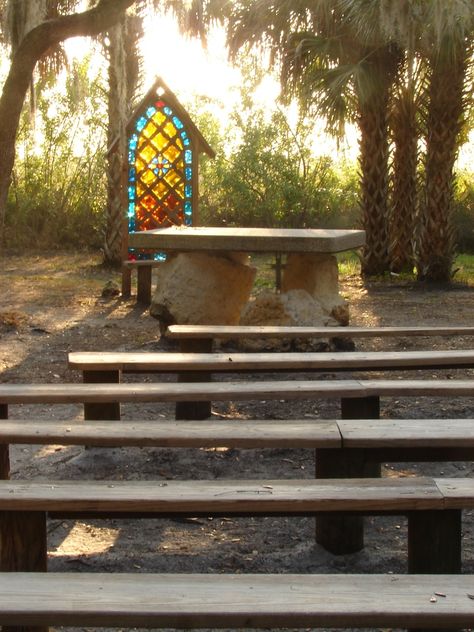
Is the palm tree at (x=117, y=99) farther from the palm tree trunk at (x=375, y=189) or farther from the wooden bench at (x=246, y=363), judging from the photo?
the wooden bench at (x=246, y=363)

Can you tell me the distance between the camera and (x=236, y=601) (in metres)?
2.00

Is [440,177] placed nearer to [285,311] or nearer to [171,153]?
[171,153]

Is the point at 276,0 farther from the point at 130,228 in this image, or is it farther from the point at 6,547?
the point at 6,547

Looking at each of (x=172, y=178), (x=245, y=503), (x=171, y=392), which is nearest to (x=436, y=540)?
(x=245, y=503)

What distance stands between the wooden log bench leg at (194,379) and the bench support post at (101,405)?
535 millimetres

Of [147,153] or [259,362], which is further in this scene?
[147,153]

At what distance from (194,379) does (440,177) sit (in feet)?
28.3

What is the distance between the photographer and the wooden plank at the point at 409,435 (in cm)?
295

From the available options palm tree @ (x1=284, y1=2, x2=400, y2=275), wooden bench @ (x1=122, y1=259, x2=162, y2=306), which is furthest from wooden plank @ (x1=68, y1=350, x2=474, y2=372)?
palm tree @ (x1=284, y1=2, x2=400, y2=275)

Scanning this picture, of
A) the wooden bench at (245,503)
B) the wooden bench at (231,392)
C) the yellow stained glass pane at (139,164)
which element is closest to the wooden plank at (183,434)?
the wooden bench at (245,503)

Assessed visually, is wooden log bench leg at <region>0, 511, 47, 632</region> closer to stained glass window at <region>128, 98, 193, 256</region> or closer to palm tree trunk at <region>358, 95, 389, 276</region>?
stained glass window at <region>128, 98, 193, 256</region>

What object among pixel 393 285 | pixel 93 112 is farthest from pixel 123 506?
pixel 93 112

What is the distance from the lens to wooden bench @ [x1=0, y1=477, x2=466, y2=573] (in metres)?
2.50

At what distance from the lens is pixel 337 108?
40.3 feet
